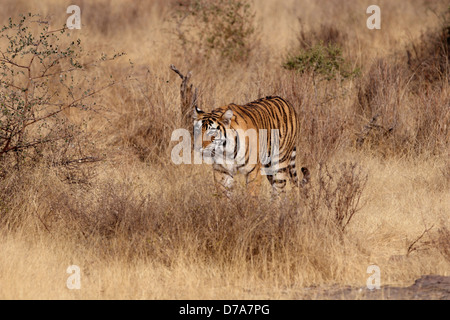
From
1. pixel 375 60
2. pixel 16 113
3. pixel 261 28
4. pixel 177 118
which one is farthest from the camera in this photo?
pixel 261 28

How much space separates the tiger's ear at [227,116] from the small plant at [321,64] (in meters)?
3.89

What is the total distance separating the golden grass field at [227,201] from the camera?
214 inches

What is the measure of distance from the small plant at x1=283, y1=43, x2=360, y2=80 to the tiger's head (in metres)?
3.89

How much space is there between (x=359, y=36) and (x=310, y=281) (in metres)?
8.41

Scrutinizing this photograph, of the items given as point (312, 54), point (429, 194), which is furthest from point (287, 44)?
point (429, 194)

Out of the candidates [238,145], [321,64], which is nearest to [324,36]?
[321,64]

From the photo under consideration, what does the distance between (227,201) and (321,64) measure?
5.13m

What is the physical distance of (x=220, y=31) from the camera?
12211mm

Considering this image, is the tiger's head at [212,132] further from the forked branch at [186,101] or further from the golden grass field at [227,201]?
the forked branch at [186,101]

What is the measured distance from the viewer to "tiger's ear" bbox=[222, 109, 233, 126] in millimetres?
6473

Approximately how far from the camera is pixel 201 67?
1086cm

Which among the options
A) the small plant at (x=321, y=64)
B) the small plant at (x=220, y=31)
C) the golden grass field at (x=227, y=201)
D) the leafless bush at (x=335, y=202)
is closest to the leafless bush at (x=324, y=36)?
the small plant at (x=220, y=31)

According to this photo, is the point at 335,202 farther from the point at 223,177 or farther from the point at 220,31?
the point at 220,31

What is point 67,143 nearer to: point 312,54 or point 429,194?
point 429,194
